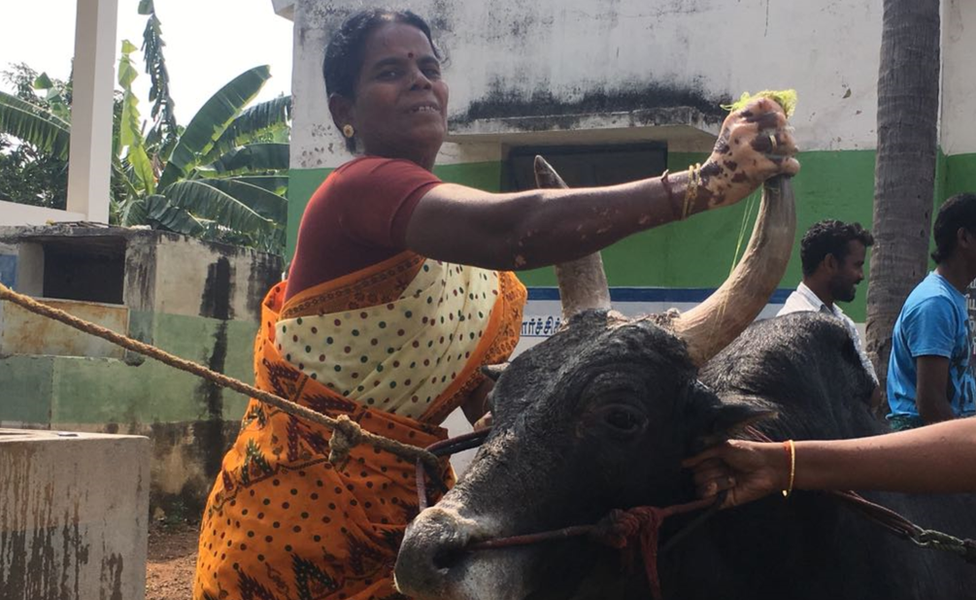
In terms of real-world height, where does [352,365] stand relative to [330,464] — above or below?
above

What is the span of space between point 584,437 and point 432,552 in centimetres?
45

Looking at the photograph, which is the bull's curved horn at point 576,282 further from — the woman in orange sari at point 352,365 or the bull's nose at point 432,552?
the bull's nose at point 432,552

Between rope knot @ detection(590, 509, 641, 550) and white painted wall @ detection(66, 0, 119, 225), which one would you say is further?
white painted wall @ detection(66, 0, 119, 225)

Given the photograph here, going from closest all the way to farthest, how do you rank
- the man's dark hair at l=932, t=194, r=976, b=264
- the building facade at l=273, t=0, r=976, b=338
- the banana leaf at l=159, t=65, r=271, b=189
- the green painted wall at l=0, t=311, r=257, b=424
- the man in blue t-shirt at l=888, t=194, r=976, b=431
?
1. the man in blue t-shirt at l=888, t=194, r=976, b=431
2. the man's dark hair at l=932, t=194, r=976, b=264
3. the building facade at l=273, t=0, r=976, b=338
4. the green painted wall at l=0, t=311, r=257, b=424
5. the banana leaf at l=159, t=65, r=271, b=189

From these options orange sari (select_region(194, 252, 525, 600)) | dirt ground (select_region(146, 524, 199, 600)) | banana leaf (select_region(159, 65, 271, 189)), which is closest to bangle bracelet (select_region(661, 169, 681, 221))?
orange sari (select_region(194, 252, 525, 600))

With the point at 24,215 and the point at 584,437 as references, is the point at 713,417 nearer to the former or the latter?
the point at 584,437

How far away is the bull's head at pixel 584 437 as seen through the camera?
2111 mm

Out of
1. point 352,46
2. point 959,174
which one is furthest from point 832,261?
point 959,174

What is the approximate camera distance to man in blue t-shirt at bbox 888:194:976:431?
457cm

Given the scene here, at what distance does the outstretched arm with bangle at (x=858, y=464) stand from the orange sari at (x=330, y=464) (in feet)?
2.57

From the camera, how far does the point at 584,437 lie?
92.3 inches

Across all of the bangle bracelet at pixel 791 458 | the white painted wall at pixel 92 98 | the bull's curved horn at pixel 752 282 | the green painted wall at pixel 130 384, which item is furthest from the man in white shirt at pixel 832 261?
the white painted wall at pixel 92 98

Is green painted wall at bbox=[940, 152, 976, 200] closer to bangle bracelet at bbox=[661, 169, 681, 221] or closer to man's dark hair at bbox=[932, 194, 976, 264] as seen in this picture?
man's dark hair at bbox=[932, 194, 976, 264]

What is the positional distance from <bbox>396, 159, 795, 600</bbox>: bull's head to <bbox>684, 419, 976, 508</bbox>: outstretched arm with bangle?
0.10 m
